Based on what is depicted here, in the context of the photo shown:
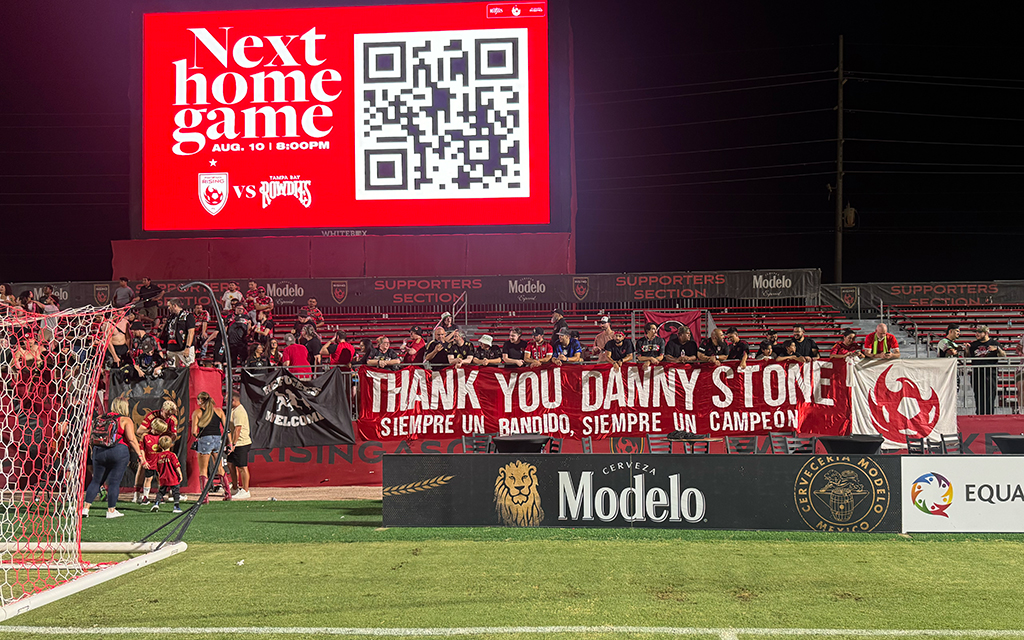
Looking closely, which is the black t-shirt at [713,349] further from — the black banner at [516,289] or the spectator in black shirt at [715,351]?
the black banner at [516,289]

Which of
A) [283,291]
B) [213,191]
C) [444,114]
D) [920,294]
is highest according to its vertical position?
[444,114]

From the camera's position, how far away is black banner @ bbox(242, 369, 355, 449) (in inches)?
616

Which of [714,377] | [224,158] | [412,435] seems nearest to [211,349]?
[224,158]

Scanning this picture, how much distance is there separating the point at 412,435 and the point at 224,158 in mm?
10887

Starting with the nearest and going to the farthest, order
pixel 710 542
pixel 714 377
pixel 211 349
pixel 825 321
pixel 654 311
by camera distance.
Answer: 1. pixel 710 542
2. pixel 714 377
3. pixel 211 349
4. pixel 654 311
5. pixel 825 321

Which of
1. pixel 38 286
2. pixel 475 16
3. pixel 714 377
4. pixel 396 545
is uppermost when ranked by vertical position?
pixel 475 16

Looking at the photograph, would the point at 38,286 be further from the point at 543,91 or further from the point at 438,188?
the point at 543,91

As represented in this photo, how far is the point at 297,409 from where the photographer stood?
15703mm

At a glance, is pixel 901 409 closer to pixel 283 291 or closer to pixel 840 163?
pixel 283 291

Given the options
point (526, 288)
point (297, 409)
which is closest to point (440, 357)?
point (297, 409)

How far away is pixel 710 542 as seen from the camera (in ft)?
33.0

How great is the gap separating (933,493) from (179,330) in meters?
14.6

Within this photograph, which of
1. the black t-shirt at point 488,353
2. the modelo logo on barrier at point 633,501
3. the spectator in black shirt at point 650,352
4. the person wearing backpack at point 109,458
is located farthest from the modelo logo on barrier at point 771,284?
the person wearing backpack at point 109,458

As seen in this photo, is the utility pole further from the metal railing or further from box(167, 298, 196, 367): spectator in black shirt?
box(167, 298, 196, 367): spectator in black shirt
